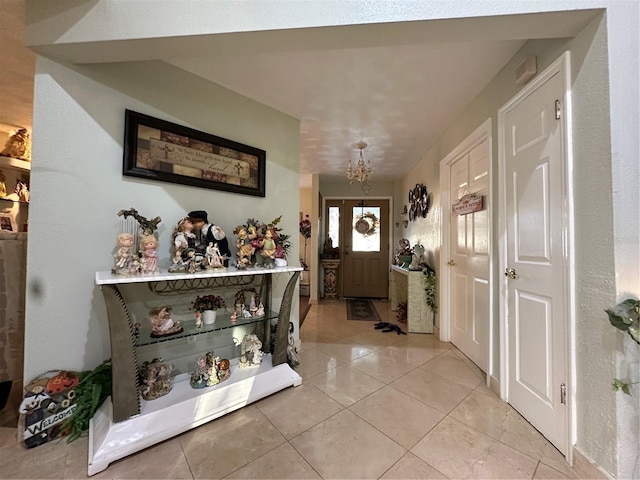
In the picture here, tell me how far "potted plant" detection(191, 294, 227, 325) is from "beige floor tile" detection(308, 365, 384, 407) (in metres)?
0.93

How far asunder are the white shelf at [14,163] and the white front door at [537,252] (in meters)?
4.11

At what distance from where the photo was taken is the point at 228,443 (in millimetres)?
1314

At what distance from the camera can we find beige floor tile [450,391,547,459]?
4.33 feet

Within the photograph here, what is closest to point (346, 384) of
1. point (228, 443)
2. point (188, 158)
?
point (228, 443)

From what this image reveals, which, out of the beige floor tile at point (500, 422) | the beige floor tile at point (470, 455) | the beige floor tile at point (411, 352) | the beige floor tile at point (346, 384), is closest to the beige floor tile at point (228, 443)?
the beige floor tile at point (346, 384)

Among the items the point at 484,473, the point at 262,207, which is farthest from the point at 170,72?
the point at 484,473

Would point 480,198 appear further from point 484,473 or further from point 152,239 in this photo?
point 152,239

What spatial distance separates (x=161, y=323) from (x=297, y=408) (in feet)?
3.41

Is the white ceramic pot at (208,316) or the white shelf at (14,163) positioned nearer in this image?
the white ceramic pot at (208,316)

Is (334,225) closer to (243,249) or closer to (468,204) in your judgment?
(468,204)

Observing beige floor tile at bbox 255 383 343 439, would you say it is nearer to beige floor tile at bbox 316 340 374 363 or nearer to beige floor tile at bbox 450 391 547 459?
beige floor tile at bbox 316 340 374 363

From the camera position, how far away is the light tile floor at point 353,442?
1148 mm

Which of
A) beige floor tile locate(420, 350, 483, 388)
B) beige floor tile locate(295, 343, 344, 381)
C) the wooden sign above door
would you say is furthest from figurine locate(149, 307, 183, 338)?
the wooden sign above door

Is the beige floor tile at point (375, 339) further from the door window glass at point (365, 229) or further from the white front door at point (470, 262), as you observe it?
the door window glass at point (365, 229)
